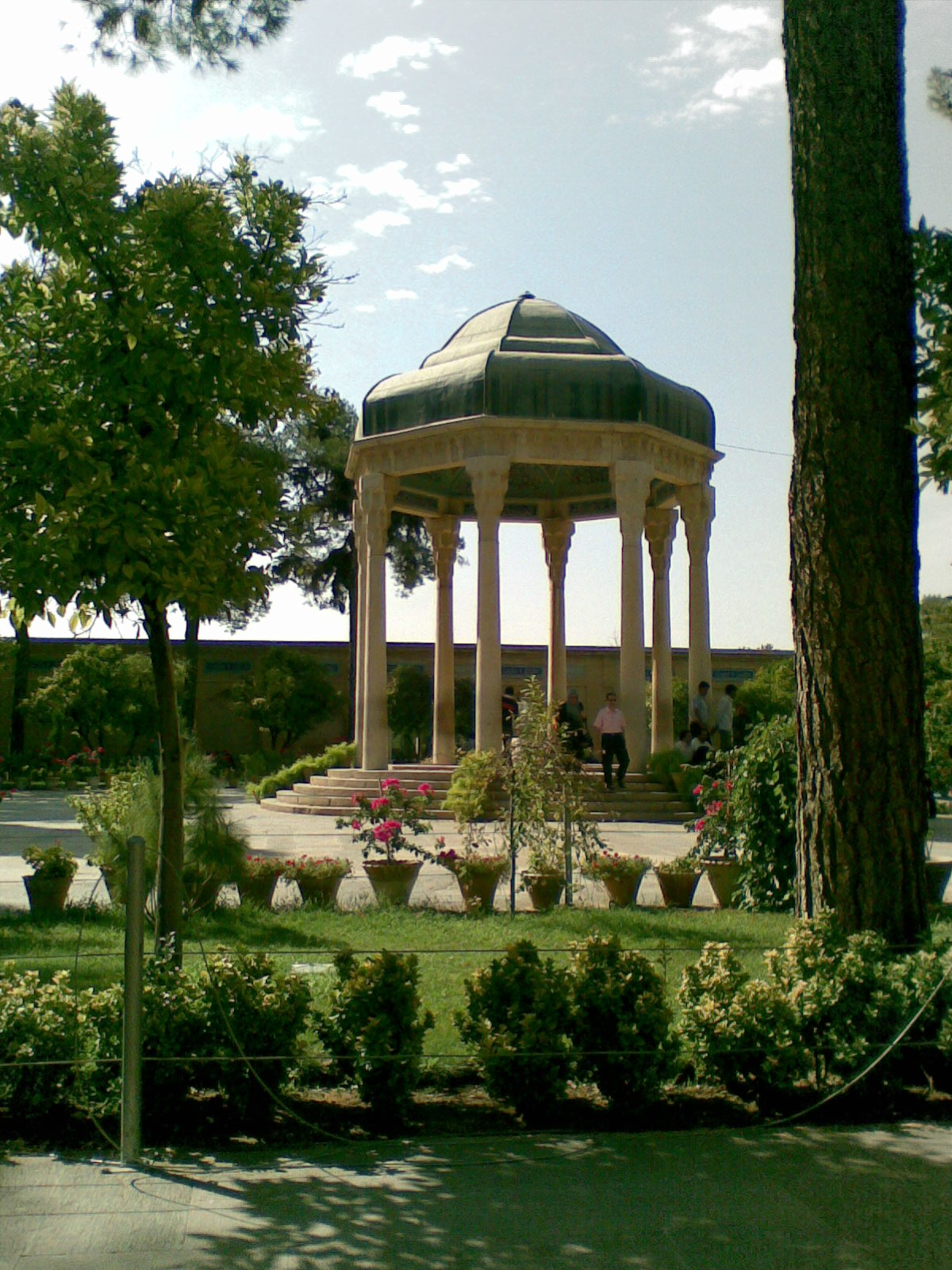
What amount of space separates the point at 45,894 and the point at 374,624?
1286 centimetres

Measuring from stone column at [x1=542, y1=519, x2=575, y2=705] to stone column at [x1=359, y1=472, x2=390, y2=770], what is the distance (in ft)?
16.8

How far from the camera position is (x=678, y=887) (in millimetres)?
11320

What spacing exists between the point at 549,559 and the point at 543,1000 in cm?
2245

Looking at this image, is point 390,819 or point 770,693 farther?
point 770,693

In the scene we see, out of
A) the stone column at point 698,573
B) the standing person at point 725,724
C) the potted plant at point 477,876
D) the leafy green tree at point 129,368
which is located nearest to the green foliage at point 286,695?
the stone column at point 698,573

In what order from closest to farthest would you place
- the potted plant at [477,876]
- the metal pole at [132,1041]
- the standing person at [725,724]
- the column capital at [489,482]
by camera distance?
1. the metal pole at [132,1041]
2. the potted plant at [477,876]
3. the column capital at [489,482]
4. the standing person at [725,724]

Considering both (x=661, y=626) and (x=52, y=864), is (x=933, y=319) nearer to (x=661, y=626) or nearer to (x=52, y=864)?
(x=52, y=864)

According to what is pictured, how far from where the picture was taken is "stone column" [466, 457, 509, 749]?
21172mm

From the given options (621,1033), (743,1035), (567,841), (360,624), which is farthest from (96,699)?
(743,1035)

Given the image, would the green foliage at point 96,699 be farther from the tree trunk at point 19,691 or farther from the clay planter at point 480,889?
the clay planter at point 480,889

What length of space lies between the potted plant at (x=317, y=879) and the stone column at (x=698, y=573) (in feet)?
45.2

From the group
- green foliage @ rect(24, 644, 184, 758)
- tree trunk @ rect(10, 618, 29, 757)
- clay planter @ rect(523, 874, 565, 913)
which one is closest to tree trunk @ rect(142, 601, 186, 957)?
clay planter @ rect(523, 874, 565, 913)

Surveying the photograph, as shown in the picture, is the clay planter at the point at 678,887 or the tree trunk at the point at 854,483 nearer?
the tree trunk at the point at 854,483

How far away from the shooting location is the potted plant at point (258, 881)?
10.8m
